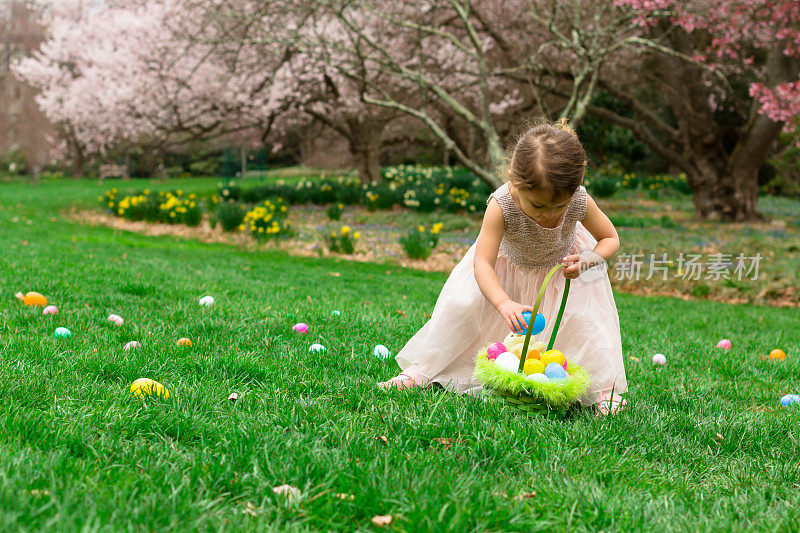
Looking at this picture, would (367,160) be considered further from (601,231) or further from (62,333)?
(601,231)

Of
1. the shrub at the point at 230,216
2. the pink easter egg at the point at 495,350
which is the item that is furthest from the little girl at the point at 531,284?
the shrub at the point at 230,216

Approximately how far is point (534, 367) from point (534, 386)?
157 mm

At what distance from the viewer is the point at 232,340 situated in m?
3.31

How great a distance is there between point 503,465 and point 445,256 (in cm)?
651

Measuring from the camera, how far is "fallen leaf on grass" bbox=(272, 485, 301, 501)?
1.63 meters

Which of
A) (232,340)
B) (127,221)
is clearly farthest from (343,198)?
(232,340)

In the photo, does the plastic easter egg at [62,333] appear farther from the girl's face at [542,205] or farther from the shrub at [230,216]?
the shrub at [230,216]

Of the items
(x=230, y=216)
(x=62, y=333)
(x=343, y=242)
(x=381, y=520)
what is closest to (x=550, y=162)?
(x=381, y=520)

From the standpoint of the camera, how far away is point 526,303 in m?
2.98

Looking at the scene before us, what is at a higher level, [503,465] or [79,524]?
[79,524]

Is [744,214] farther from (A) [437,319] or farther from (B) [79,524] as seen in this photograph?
(B) [79,524]

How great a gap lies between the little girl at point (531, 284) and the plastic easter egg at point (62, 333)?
1610 millimetres

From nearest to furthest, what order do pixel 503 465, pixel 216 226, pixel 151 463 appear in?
pixel 151 463 → pixel 503 465 → pixel 216 226

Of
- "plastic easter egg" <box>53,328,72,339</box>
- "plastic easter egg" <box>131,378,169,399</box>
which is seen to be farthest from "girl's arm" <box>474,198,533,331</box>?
"plastic easter egg" <box>53,328,72,339</box>
